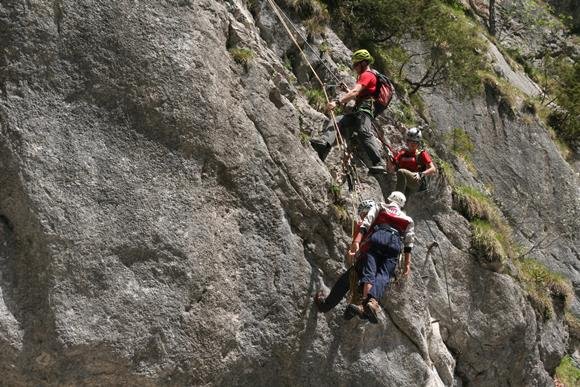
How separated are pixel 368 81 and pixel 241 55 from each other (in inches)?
84.8

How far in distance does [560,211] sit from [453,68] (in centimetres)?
661

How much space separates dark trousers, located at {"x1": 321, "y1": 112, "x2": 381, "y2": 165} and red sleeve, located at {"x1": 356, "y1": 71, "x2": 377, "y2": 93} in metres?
Result: 0.42

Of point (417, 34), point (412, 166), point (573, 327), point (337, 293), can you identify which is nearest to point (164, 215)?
point (337, 293)

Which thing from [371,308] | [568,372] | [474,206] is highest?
[371,308]

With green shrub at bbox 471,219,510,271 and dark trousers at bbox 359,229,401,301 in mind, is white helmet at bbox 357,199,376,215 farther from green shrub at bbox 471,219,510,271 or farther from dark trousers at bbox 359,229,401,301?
green shrub at bbox 471,219,510,271

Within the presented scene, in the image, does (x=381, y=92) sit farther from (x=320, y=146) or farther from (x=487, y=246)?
(x=487, y=246)

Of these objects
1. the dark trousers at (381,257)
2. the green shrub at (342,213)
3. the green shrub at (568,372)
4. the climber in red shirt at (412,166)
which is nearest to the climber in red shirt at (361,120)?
the climber in red shirt at (412,166)

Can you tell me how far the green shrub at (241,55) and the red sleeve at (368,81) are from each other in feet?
6.12

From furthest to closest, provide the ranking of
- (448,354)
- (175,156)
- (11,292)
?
(448,354)
(175,156)
(11,292)

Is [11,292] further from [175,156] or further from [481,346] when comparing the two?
[481,346]

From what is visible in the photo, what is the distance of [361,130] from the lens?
11.6 meters

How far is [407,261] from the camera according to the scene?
10602mm

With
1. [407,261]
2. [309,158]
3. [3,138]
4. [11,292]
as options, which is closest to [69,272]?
[11,292]

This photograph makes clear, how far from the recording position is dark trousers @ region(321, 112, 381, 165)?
11617 mm
